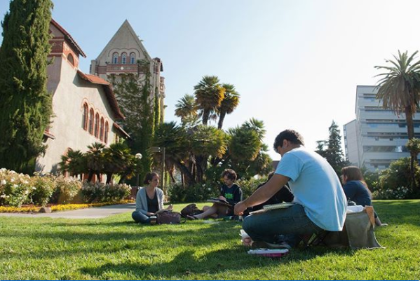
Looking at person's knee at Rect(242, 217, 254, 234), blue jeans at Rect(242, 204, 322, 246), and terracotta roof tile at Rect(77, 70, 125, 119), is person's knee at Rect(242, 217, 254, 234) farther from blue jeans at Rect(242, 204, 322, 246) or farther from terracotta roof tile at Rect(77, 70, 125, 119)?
terracotta roof tile at Rect(77, 70, 125, 119)

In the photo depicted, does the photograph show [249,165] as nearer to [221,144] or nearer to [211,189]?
[221,144]

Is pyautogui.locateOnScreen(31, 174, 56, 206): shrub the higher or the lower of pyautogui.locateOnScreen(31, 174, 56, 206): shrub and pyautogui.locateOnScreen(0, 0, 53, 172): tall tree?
the lower

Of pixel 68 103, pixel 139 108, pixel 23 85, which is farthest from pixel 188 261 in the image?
pixel 139 108

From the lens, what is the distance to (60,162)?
23.3 meters

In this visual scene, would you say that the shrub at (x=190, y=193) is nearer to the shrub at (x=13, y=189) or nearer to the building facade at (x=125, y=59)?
the shrub at (x=13, y=189)

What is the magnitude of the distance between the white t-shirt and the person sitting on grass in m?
4.99

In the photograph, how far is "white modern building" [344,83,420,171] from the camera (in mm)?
87375

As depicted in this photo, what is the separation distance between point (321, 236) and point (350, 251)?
1.19 feet

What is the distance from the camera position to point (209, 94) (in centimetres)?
4062

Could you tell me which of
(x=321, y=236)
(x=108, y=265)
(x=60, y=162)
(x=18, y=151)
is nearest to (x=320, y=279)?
(x=321, y=236)

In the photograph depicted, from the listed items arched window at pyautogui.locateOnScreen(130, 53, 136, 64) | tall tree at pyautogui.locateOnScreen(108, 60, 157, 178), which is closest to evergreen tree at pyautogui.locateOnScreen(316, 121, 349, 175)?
tall tree at pyautogui.locateOnScreen(108, 60, 157, 178)

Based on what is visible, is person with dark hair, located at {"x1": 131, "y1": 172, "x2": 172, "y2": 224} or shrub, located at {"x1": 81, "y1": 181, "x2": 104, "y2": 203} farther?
shrub, located at {"x1": 81, "y1": 181, "x2": 104, "y2": 203}

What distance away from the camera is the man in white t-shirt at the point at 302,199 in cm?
372

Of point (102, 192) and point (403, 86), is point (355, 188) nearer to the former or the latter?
point (102, 192)
